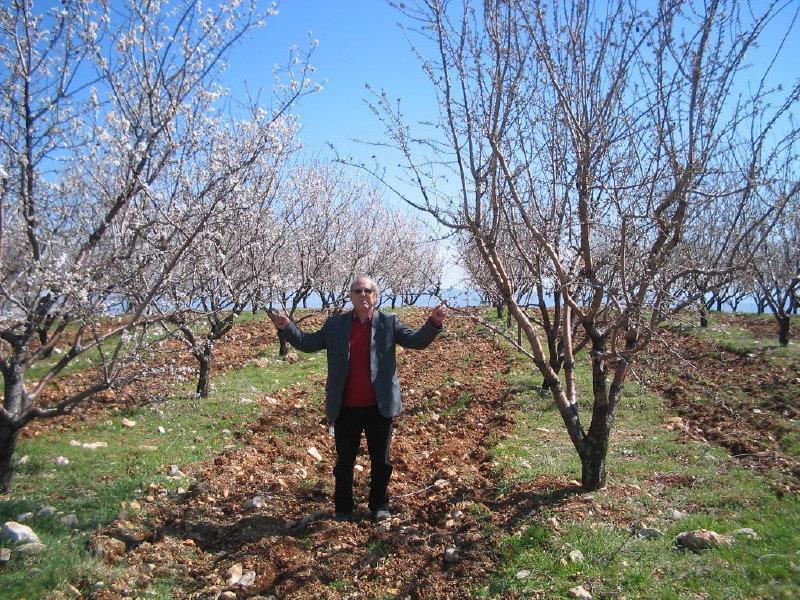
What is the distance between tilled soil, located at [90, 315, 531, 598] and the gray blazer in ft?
3.18

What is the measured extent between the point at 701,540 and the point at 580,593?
1.07 meters

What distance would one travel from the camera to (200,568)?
4.02 m

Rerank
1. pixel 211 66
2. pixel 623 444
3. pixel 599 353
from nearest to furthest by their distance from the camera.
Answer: pixel 599 353 → pixel 211 66 → pixel 623 444

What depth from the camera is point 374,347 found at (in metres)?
4.57

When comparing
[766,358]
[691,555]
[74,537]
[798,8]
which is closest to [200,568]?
[74,537]

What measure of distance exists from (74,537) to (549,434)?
5678mm

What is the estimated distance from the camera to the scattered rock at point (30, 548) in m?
3.85

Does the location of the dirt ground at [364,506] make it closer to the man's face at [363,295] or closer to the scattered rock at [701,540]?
the scattered rock at [701,540]

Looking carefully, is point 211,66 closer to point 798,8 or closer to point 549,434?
point 798,8

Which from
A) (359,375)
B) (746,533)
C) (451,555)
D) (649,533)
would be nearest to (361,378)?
(359,375)

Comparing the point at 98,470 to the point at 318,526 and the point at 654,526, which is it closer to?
the point at 318,526

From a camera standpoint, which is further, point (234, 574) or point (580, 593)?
point (234, 574)

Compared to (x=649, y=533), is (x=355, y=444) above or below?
above

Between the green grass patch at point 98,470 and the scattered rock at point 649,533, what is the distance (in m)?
3.31
